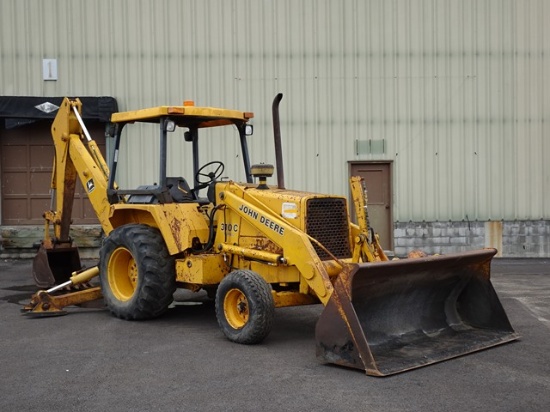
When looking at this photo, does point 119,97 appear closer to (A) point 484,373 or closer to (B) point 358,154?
(B) point 358,154

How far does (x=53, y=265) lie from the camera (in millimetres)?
11453

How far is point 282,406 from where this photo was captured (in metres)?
5.81

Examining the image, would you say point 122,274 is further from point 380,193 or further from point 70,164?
point 380,193

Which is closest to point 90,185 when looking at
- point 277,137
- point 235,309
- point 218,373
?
point 277,137

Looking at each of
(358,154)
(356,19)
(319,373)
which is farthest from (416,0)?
(319,373)

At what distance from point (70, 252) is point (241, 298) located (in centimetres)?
442

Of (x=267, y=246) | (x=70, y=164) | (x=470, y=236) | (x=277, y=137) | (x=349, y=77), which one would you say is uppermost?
(x=349, y=77)

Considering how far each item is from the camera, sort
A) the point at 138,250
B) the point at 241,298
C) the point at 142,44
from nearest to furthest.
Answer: the point at 241,298, the point at 138,250, the point at 142,44

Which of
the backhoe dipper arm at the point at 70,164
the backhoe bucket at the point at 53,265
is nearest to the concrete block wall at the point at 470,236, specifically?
the backhoe bucket at the point at 53,265

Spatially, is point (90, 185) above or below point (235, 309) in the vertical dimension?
above

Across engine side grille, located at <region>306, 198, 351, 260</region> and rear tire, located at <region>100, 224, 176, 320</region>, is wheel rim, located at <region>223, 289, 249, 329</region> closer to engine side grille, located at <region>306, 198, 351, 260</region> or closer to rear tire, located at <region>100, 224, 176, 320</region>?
engine side grille, located at <region>306, 198, 351, 260</region>

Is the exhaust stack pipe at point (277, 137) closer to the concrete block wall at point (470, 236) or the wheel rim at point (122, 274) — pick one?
the wheel rim at point (122, 274)

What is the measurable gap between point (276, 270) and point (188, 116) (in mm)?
2535

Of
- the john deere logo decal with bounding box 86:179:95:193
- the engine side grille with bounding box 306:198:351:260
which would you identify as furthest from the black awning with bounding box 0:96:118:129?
the engine side grille with bounding box 306:198:351:260
